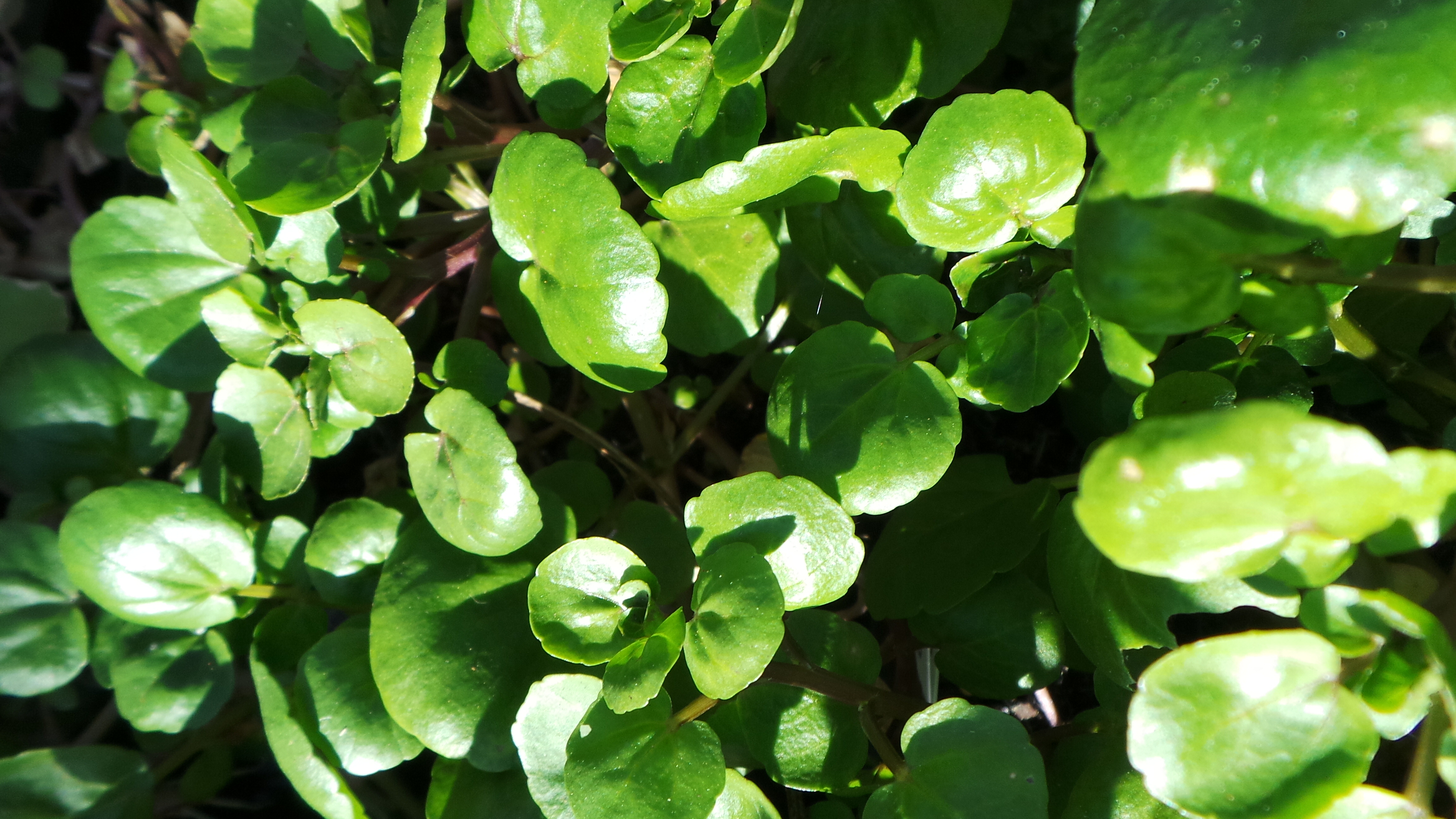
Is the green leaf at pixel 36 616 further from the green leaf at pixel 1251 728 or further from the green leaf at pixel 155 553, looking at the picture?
the green leaf at pixel 1251 728

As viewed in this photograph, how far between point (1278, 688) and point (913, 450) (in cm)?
33

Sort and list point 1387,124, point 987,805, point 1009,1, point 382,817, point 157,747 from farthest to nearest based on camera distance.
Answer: point 157,747
point 382,817
point 1009,1
point 987,805
point 1387,124

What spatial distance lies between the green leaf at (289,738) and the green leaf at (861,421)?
0.59 metres

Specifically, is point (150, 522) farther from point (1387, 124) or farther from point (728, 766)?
point (1387, 124)

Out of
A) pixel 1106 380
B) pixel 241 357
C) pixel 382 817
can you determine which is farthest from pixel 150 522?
pixel 1106 380

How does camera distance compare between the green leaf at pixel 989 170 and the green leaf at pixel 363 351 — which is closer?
the green leaf at pixel 989 170

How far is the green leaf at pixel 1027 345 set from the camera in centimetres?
78

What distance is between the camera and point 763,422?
128 centimetres

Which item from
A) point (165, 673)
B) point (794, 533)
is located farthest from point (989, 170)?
point (165, 673)

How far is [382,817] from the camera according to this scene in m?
1.20

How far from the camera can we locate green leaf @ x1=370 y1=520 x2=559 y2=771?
3.04ft

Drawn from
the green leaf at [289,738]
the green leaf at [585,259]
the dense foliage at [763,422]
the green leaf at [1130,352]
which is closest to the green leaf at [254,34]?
the dense foliage at [763,422]

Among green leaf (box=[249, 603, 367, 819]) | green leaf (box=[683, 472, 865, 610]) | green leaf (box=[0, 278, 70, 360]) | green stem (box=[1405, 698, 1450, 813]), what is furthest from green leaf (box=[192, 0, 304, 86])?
green stem (box=[1405, 698, 1450, 813])

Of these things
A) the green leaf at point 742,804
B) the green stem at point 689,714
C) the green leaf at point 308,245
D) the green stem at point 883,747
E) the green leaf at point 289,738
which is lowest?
the green leaf at point 289,738
